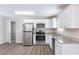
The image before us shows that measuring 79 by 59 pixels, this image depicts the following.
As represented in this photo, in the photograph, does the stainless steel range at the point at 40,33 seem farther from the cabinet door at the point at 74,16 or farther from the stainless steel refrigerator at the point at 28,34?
the cabinet door at the point at 74,16

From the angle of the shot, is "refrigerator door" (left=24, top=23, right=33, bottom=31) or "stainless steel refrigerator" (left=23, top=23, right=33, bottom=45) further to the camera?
"refrigerator door" (left=24, top=23, right=33, bottom=31)

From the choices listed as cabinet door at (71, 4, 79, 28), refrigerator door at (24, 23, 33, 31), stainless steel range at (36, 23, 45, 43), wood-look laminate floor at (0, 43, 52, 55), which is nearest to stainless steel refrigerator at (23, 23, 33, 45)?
refrigerator door at (24, 23, 33, 31)

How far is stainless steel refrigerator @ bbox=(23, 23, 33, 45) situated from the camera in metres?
8.74

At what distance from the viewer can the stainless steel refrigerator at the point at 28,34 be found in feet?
28.7

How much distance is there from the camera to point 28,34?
28.9 ft

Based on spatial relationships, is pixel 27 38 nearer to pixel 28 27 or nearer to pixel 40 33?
pixel 28 27

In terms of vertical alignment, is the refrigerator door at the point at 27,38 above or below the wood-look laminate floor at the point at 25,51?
above

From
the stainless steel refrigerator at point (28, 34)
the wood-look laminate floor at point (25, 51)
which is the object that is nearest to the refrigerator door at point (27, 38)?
the stainless steel refrigerator at point (28, 34)

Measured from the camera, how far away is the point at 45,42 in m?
8.70

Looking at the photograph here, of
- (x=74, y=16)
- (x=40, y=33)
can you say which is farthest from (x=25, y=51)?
(x=74, y=16)

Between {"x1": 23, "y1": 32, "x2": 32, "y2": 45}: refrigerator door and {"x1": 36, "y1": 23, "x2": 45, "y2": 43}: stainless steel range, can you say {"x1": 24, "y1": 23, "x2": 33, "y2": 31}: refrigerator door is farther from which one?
{"x1": 36, "y1": 23, "x2": 45, "y2": 43}: stainless steel range
